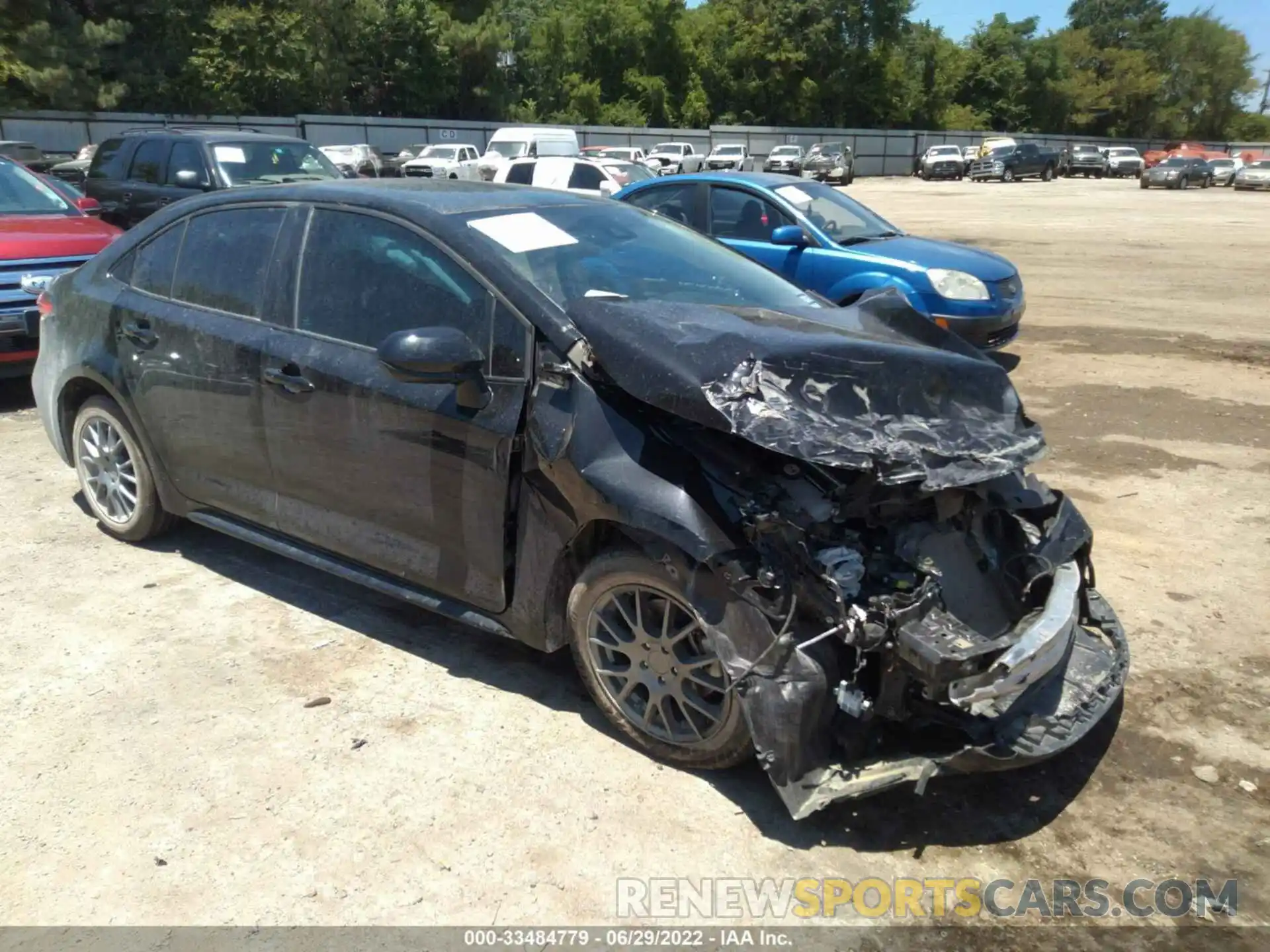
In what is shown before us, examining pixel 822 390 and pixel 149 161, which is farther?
pixel 149 161

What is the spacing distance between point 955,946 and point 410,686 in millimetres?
2071

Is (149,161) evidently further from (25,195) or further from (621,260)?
(621,260)

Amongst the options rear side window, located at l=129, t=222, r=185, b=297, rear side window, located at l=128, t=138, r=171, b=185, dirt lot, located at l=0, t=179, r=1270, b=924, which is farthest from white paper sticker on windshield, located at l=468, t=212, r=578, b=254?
rear side window, located at l=128, t=138, r=171, b=185

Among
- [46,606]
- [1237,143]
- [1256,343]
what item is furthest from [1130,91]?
[46,606]

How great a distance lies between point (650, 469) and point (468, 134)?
46207mm

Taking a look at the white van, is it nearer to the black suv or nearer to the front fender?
the black suv

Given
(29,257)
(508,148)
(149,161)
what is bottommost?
(29,257)

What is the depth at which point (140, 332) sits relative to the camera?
445 centimetres

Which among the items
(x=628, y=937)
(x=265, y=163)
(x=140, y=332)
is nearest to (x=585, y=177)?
(x=265, y=163)

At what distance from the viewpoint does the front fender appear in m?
8.12

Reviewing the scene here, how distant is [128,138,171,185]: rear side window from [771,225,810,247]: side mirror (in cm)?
769

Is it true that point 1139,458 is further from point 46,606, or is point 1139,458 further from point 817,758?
point 46,606

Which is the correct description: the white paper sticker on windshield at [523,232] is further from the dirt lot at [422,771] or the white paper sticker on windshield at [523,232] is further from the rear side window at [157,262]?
the rear side window at [157,262]

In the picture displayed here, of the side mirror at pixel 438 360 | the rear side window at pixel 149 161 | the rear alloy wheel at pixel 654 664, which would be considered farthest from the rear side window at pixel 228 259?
the rear side window at pixel 149 161
